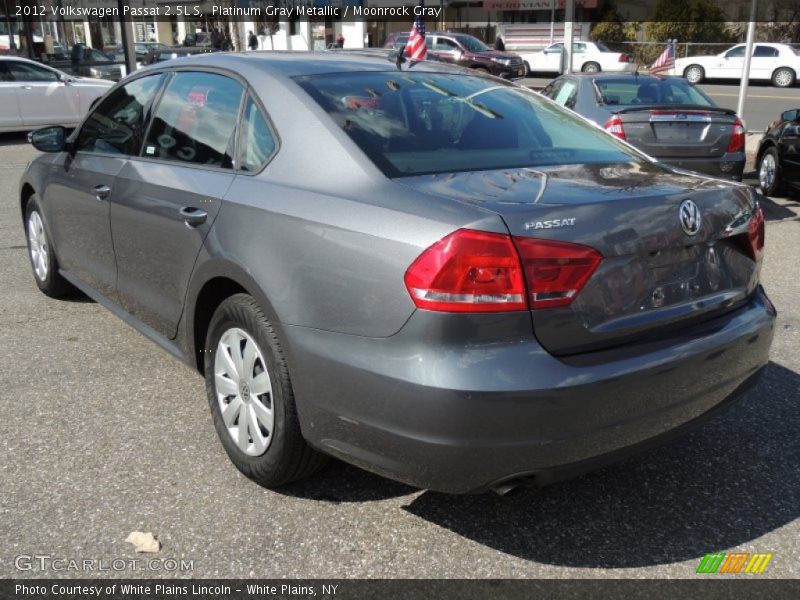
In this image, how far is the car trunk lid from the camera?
7.85ft

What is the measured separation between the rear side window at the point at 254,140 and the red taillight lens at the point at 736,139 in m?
6.62

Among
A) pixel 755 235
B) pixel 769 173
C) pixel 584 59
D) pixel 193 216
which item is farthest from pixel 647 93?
pixel 584 59

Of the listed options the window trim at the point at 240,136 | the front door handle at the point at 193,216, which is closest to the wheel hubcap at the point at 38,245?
the front door handle at the point at 193,216

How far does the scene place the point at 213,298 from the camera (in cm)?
330

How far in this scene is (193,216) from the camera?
127 inches

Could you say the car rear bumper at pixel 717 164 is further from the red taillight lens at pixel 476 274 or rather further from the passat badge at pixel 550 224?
the red taillight lens at pixel 476 274

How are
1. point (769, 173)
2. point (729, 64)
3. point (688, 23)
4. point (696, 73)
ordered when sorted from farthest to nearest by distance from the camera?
1. point (688, 23)
2. point (696, 73)
3. point (729, 64)
4. point (769, 173)

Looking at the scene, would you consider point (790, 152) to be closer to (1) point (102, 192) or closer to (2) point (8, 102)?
(1) point (102, 192)

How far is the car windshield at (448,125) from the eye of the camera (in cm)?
291

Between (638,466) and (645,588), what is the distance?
82 cm

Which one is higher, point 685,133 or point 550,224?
point 550,224

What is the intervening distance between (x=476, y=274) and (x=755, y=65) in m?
31.5

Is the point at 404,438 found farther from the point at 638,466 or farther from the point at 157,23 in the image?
the point at 157,23

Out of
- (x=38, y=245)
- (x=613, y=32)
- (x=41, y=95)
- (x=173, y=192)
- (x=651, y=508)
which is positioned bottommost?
(x=651, y=508)
